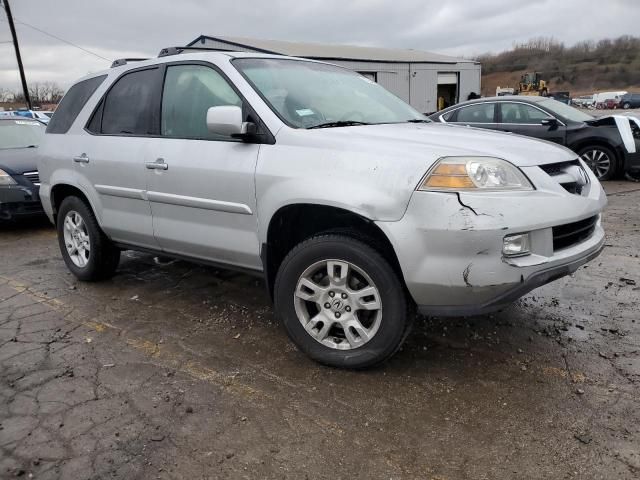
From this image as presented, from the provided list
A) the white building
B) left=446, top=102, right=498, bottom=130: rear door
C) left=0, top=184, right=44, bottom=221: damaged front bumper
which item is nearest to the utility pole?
the white building

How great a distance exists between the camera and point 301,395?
2.90 meters

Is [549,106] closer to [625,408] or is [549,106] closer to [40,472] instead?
[625,408]

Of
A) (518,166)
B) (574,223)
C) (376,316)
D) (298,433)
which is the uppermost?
(518,166)

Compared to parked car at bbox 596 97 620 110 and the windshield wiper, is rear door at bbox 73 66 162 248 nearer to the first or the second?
the windshield wiper

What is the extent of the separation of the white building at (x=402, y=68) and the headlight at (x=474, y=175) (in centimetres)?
2127

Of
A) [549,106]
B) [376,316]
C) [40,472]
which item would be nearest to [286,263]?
[376,316]

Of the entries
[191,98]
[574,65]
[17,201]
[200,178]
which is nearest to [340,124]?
[200,178]

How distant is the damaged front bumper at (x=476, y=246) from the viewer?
2617 mm

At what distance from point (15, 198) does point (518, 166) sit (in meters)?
6.50

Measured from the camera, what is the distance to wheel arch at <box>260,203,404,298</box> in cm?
293

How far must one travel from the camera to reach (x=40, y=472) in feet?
7.69

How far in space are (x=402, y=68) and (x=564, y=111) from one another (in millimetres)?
18288

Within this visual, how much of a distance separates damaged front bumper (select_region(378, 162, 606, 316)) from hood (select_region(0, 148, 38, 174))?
599 cm

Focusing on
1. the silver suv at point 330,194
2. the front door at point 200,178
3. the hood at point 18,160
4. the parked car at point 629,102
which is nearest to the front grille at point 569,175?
the silver suv at point 330,194
